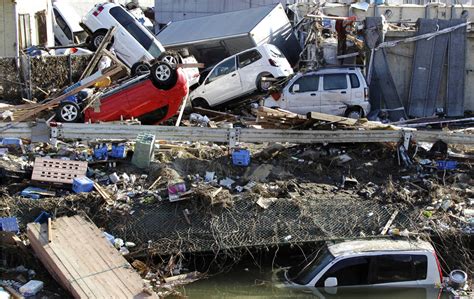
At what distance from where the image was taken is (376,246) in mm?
10711

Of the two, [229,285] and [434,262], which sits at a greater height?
[434,262]

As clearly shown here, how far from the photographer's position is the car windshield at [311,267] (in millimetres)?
10613

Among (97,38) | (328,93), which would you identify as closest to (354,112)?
(328,93)

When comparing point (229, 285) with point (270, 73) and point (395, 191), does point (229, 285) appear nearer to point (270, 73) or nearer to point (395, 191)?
point (395, 191)

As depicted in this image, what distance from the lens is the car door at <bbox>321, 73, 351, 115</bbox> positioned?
18.5 m

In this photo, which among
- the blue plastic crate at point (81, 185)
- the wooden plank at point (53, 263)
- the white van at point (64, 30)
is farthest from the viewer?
the white van at point (64, 30)

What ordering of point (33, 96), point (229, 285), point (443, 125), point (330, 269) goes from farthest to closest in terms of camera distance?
point (33, 96) → point (443, 125) → point (229, 285) → point (330, 269)

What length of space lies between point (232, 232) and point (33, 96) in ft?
33.4

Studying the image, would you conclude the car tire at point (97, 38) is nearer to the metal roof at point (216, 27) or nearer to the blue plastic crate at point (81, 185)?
the metal roof at point (216, 27)

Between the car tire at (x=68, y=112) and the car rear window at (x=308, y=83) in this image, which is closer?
the car tire at (x=68, y=112)

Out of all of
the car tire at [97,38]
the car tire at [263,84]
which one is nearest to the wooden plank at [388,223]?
the car tire at [263,84]

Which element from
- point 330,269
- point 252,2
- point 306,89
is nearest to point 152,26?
point 252,2

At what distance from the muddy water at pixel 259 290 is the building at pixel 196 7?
22337 mm

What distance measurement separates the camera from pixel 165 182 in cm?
1273
